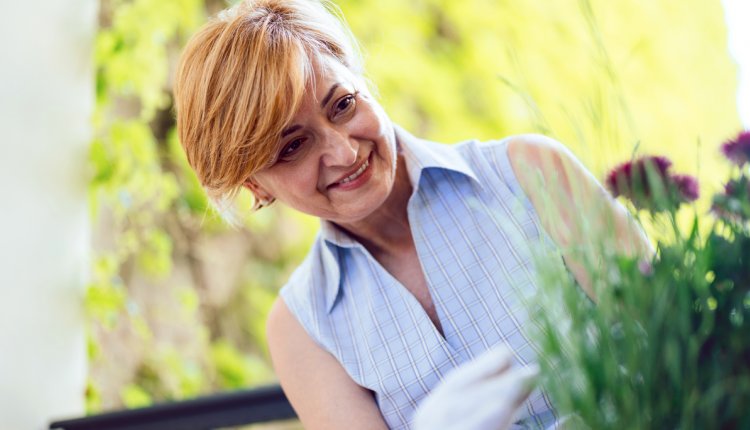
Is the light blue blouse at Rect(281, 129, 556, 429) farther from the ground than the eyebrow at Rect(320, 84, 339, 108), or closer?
closer

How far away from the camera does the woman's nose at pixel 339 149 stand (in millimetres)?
1342

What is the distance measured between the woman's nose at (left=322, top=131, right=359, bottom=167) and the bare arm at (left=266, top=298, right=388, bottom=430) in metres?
0.36

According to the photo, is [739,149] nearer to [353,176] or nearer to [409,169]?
[353,176]

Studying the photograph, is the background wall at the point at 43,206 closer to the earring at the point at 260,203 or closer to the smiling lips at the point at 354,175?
the earring at the point at 260,203

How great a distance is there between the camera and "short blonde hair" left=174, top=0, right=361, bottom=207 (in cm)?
131

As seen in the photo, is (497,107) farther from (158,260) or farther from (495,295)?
(495,295)

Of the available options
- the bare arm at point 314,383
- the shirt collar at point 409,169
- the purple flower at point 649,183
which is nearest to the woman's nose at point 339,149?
the shirt collar at point 409,169

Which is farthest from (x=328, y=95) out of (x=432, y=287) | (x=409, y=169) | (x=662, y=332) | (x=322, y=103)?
(x=662, y=332)

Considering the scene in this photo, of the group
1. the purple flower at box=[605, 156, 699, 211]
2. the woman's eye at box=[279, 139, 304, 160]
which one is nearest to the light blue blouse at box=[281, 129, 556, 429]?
the woman's eye at box=[279, 139, 304, 160]

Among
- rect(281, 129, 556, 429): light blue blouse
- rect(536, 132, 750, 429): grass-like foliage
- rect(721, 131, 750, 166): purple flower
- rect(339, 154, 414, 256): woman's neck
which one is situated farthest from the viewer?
rect(339, 154, 414, 256): woman's neck

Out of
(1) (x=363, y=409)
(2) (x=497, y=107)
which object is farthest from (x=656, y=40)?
(1) (x=363, y=409)

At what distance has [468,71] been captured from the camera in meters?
3.66

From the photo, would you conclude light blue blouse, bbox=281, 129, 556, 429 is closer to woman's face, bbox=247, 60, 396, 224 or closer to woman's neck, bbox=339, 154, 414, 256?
woman's neck, bbox=339, 154, 414, 256

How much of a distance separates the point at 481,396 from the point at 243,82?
2.47 feet
